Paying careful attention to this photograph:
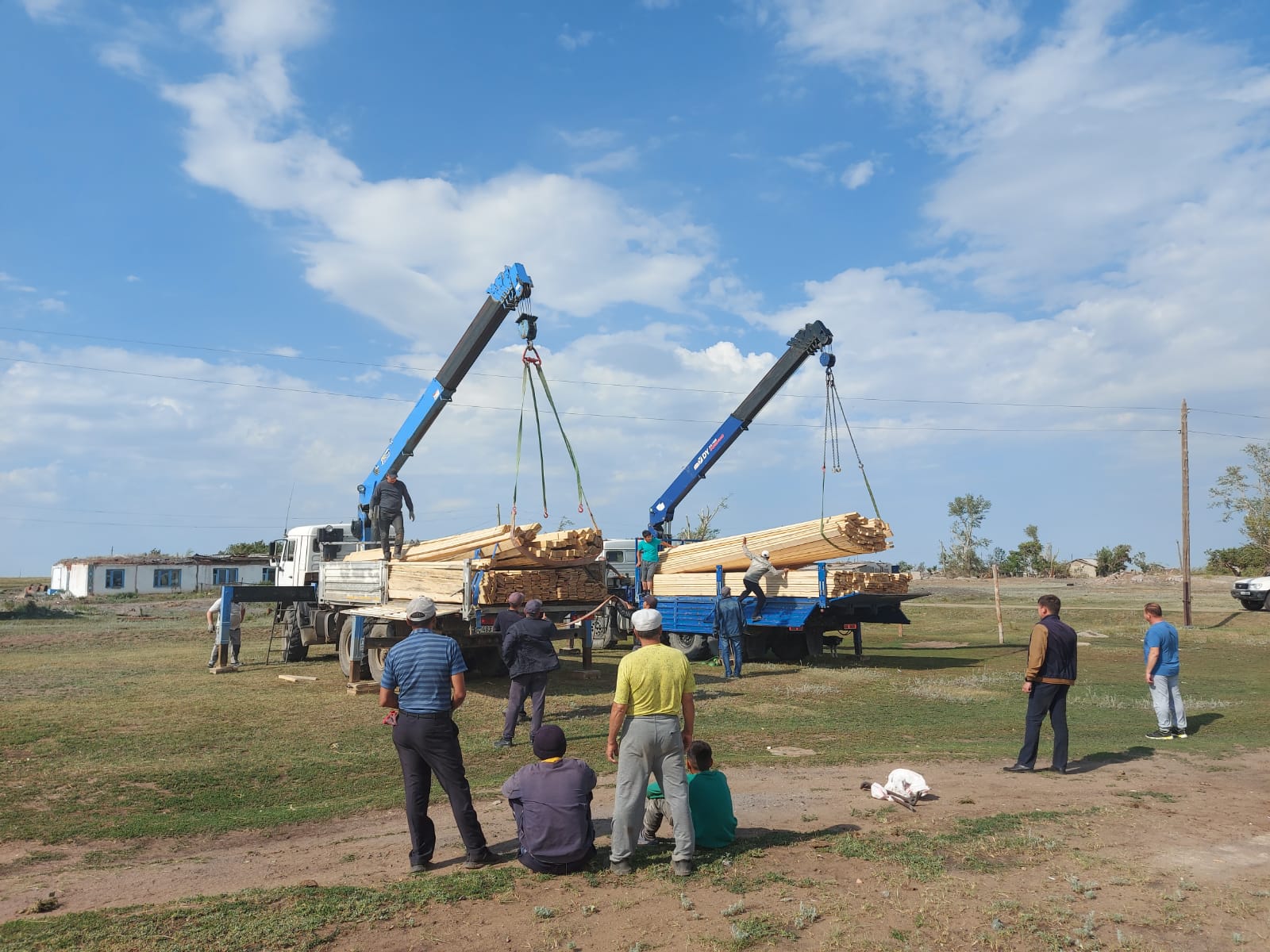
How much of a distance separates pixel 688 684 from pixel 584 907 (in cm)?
143

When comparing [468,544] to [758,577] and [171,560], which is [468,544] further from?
[171,560]

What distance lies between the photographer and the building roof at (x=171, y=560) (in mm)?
53125

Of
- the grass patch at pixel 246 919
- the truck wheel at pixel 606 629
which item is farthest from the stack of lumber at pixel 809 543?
the grass patch at pixel 246 919

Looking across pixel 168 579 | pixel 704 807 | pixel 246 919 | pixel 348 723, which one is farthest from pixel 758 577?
pixel 168 579

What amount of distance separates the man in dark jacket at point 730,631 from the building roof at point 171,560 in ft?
144

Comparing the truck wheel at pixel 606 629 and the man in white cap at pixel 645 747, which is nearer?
the man in white cap at pixel 645 747

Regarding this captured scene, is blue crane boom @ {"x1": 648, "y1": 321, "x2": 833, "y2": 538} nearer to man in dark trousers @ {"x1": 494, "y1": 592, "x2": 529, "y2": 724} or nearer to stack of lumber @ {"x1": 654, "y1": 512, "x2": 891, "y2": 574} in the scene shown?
stack of lumber @ {"x1": 654, "y1": 512, "x2": 891, "y2": 574}

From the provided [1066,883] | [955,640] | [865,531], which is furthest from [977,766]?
[955,640]

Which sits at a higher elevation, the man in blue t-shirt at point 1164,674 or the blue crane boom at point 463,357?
the blue crane boom at point 463,357

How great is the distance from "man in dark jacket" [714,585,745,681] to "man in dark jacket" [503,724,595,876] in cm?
1019

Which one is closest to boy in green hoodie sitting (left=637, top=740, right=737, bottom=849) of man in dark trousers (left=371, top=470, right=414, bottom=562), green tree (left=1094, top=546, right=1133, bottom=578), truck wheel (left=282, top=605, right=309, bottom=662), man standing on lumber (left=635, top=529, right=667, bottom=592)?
man in dark trousers (left=371, top=470, right=414, bottom=562)

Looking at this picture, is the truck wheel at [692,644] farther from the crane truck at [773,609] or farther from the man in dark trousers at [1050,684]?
the man in dark trousers at [1050,684]

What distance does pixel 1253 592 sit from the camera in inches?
1191

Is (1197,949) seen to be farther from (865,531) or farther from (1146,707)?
(865,531)
